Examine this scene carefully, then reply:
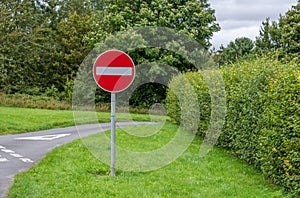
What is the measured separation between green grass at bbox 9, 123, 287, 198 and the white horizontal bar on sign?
1.97 metres

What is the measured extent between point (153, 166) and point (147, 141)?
4.13m

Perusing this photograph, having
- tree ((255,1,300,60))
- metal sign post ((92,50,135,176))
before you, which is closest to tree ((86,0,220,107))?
tree ((255,1,300,60))

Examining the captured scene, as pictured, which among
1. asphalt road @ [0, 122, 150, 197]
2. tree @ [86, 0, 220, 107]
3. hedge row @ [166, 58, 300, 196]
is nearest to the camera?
hedge row @ [166, 58, 300, 196]

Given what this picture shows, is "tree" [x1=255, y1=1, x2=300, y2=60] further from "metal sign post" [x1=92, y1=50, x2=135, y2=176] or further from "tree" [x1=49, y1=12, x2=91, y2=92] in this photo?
"metal sign post" [x1=92, y1=50, x2=135, y2=176]

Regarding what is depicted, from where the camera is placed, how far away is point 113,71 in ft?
24.5

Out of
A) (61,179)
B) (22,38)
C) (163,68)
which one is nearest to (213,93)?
(61,179)

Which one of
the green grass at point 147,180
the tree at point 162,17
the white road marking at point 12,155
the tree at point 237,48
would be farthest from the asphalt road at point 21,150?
the tree at point 237,48

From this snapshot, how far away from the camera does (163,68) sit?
29.8 metres

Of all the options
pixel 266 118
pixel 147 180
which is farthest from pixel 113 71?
pixel 266 118

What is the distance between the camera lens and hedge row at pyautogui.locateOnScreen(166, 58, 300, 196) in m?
6.00

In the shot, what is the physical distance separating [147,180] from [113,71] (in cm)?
214

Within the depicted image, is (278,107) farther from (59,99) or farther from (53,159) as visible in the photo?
(59,99)

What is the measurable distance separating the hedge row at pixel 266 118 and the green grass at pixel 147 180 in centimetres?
41

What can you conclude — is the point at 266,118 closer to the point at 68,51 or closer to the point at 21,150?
the point at 21,150
